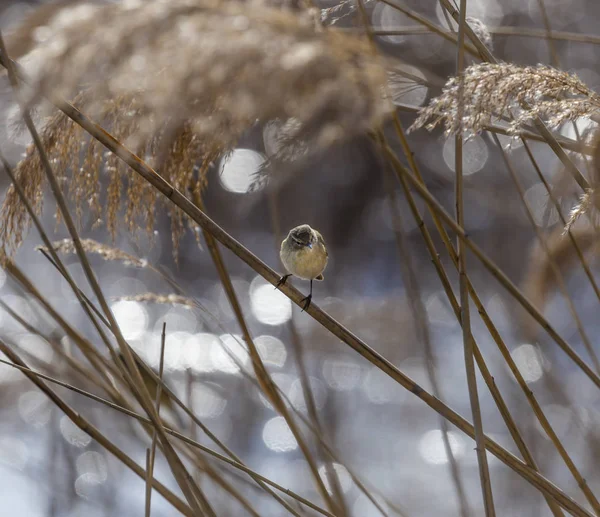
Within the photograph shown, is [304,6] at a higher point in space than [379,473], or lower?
lower

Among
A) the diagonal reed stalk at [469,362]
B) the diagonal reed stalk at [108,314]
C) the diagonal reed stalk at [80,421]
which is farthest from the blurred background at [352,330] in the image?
the diagonal reed stalk at [469,362]

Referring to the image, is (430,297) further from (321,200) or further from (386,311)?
(321,200)

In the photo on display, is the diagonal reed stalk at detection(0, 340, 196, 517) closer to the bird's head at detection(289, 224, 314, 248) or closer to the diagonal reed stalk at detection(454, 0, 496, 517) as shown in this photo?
the diagonal reed stalk at detection(454, 0, 496, 517)

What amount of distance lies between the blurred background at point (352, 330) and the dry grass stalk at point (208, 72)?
2.09 meters

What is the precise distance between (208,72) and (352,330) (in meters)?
4.07

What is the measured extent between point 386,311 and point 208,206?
1.94m

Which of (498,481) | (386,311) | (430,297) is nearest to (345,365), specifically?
(386,311)

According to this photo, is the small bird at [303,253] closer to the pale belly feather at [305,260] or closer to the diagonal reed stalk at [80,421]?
the pale belly feather at [305,260]

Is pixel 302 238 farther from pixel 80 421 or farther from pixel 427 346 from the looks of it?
pixel 80 421

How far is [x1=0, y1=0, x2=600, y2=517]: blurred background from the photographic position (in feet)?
13.2

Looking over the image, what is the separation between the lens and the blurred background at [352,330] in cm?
404

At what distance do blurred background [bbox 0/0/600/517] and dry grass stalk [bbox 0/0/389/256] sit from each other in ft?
6.86

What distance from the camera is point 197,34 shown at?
1530 millimetres

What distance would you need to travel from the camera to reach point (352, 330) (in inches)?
214
